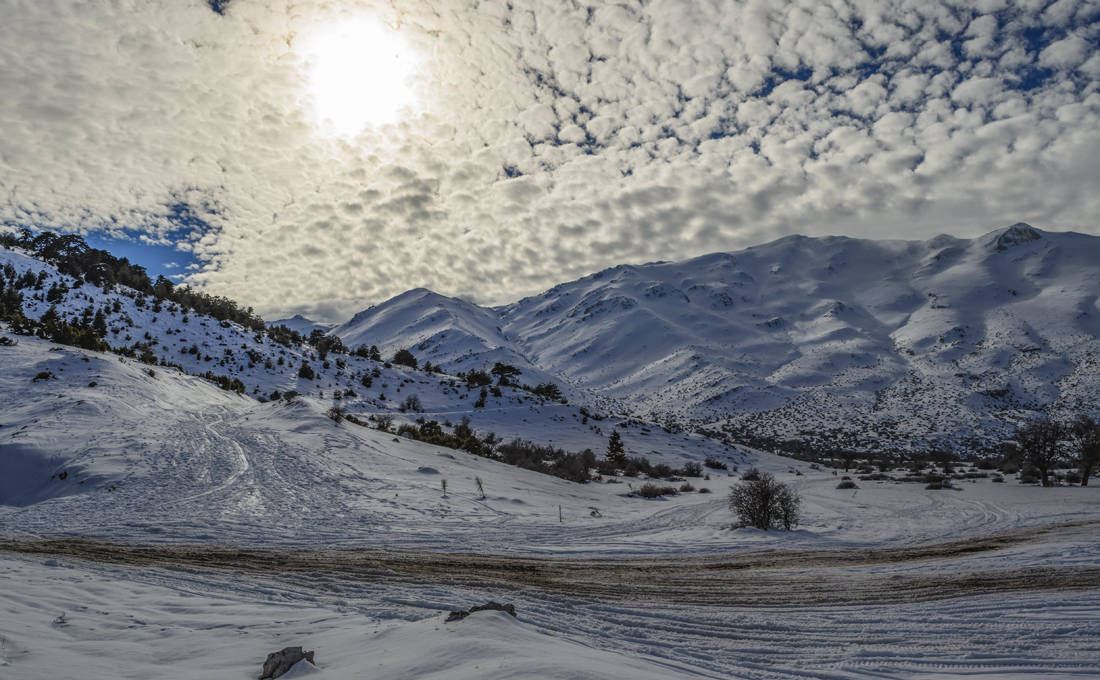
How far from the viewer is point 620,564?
1107 cm

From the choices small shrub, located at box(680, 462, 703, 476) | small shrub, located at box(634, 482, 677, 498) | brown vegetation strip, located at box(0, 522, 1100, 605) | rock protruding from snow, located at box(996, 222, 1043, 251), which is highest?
rock protruding from snow, located at box(996, 222, 1043, 251)

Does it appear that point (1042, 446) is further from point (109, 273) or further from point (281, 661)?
point (109, 273)

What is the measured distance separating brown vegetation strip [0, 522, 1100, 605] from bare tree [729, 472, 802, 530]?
335 centimetres

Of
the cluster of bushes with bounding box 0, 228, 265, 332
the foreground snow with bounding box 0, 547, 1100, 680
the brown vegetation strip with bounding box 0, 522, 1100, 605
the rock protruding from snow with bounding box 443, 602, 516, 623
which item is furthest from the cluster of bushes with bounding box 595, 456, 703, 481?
the cluster of bushes with bounding box 0, 228, 265, 332

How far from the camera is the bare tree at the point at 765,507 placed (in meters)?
15.4

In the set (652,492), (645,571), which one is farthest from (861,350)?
(645,571)

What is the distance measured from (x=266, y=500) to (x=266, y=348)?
116 feet

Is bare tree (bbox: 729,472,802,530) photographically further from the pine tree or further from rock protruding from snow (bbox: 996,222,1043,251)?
rock protruding from snow (bbox: 996,222,1043,251)

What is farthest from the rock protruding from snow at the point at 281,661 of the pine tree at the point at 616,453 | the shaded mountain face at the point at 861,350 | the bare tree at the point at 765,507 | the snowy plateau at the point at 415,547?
the shaded mountain face at the point at 861,350

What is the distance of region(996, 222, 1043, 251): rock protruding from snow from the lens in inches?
7347

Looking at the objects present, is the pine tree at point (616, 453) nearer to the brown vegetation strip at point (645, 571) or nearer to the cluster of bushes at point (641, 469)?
the cluster of bushes at point (641, 469)

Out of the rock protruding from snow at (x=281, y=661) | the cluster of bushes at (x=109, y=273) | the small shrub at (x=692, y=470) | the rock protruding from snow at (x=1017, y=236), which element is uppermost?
the rock protruding from snow at (x=1017, y=236)

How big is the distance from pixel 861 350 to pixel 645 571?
13428 centimetres

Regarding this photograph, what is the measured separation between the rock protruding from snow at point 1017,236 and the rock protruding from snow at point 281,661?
795ft
